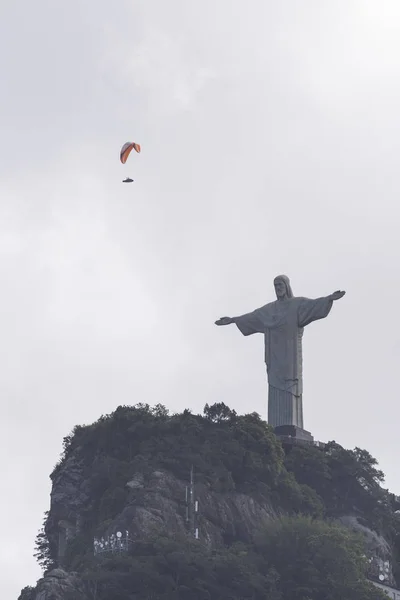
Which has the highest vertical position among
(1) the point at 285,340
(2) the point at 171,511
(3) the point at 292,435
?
(1) the point at 285,340

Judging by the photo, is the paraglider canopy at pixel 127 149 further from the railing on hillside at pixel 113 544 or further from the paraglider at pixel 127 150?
the railing on hillside at pixel 113 544

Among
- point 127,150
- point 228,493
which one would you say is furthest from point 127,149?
point 228,493

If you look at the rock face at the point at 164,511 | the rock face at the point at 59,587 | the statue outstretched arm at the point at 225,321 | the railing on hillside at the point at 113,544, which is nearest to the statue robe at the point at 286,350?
the statue outstretched arm at the point at 225,321

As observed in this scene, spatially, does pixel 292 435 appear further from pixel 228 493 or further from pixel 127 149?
pixel 127 149

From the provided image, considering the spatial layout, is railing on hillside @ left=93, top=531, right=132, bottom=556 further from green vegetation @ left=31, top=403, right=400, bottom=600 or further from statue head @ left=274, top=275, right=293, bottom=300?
statue head @ left=274, top=275, right=293, bottom=300

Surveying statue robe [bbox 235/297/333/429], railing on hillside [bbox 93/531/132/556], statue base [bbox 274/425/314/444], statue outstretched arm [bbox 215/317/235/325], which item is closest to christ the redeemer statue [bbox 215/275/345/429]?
statue robe [bbox 235/297/333/429]
